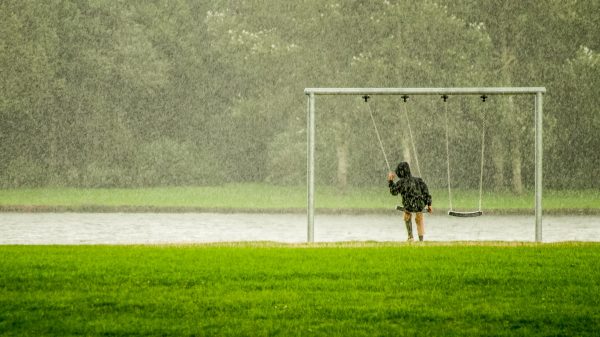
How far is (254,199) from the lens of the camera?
128ft

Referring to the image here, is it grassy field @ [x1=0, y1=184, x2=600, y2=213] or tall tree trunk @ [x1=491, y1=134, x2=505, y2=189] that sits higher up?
tall tree trunk @ [x1=491, y1=134, x2=505, y2=189]

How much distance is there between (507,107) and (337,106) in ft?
25.7

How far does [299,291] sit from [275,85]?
39.1 meters

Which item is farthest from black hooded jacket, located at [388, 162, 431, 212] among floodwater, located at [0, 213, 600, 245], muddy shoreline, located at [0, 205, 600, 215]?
muddy shoreline, located at [0, 205, 600, 215]

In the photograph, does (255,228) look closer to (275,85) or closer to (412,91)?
(412,91)

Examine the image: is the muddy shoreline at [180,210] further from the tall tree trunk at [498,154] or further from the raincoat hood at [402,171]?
the raincoat hood at [402,171]

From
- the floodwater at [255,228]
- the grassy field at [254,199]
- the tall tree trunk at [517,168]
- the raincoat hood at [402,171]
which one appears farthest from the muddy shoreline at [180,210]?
the raincoat hood at [402,171]

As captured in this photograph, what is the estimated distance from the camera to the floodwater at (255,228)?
66.8 feet

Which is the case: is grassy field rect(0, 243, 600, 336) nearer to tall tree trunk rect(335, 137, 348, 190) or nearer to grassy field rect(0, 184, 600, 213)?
grassy field rect(0, 184, 600, 213)

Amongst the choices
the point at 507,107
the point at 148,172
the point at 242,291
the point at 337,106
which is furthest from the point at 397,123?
the point at 242,291

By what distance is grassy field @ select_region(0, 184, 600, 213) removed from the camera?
31156 millimetres

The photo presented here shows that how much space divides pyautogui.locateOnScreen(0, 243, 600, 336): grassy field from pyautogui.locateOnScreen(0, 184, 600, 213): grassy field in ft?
51.5

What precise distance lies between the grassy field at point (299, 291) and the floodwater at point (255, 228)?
15.0 feet

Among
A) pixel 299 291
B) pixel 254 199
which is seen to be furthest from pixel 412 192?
pixel 254 199
